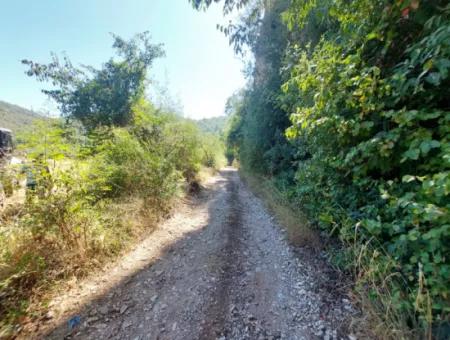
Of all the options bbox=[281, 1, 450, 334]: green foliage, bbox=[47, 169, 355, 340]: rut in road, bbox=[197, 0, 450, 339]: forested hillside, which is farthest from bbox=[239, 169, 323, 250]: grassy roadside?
bbox=[281, 1, 450, 334]: green foliage

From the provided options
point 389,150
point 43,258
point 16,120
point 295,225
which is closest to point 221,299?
point 295,225

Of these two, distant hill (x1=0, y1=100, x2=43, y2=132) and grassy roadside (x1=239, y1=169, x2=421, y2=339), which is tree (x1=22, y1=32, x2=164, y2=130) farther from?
grassy roadside (x1=239, y1=169, x2=421, y2=339)

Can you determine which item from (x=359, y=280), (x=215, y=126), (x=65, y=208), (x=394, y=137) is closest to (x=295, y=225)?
(x=359, y=280)

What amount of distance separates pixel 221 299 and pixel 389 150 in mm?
2047

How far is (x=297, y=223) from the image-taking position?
9.95 ft

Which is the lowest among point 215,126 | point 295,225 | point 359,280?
point 295,225

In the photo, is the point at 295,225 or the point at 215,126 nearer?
the point at 295,225

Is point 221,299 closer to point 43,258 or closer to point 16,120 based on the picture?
point 43,258

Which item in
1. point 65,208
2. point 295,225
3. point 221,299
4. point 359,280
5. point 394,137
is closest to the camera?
point 394,137

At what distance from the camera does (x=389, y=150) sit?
1.43 metres

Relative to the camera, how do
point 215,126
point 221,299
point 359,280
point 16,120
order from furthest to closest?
1. point 215,126
2. point 16,120
3. point 221,299
4. point 359,280

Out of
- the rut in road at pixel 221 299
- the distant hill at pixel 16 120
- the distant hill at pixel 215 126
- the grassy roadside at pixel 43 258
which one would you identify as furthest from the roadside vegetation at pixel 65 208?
the distant hill at pixel 215 126

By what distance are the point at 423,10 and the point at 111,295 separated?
12.2 ft

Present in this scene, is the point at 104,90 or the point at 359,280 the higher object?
the point at 104,90
